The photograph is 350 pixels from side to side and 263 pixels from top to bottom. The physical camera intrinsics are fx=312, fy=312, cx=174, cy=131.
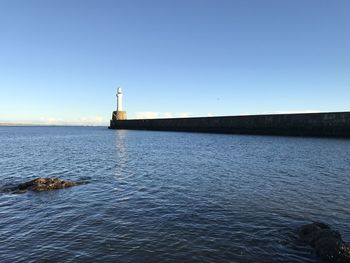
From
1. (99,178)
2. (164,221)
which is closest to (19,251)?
(164,221)

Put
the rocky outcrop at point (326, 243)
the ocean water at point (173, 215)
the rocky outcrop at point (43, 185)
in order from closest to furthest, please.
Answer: the rocky outcrop at point (326, 243)
the ocean water at point (173, 215)
the rocky outcrop at point (43, 185)

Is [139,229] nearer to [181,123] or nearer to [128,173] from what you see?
[128,173]

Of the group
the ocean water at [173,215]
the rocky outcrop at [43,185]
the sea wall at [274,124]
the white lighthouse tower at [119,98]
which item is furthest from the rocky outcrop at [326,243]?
the white lighthouse tower at [119,98]

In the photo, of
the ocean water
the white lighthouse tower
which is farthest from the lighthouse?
the ocean water

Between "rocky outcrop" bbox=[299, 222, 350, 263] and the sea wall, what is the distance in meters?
46.0

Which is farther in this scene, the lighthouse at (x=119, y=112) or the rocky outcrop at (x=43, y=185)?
the lighthouse at (x=119, y=112)

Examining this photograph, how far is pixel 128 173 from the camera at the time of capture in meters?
21.0

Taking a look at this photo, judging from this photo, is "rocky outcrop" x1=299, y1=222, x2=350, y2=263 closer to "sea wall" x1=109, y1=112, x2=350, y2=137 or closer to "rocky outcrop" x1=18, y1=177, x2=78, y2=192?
"rocky outcrop" x1=18, y1=177, x2=78, y2=192

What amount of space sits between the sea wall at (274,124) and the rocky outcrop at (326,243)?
4600 centimetres

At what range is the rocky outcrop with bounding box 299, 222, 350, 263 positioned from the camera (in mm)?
7738

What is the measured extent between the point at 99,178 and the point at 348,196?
13580mm

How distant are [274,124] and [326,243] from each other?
55758 millimetres

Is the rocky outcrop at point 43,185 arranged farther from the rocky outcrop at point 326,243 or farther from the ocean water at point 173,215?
the rocky outcrop at point 326,243

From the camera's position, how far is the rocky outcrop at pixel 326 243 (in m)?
7.74
